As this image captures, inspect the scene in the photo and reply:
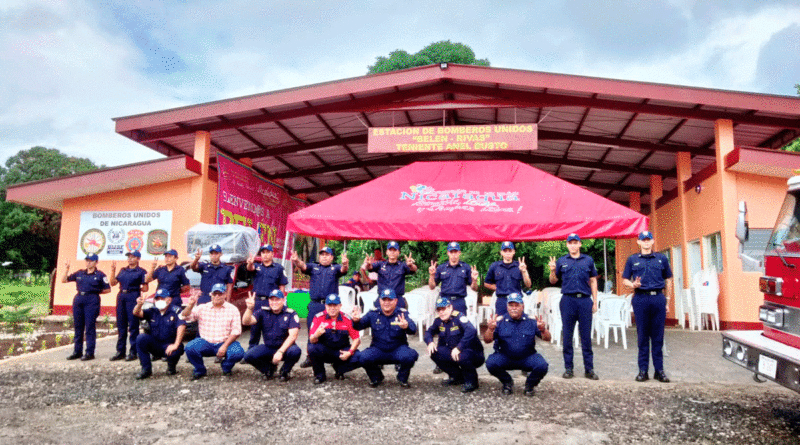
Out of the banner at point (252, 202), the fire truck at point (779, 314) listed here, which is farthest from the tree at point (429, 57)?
the fire truck at point (779, 314)

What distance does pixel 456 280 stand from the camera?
Answer: 6965 mm

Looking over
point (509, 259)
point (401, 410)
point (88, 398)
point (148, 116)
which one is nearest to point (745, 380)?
point (509, 259)

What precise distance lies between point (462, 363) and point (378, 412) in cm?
117

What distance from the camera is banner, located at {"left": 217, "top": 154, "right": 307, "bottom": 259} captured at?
492 inches

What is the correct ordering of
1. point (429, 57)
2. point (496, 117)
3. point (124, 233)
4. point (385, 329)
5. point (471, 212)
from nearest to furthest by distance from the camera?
point (385, 329) < point (471, 212) < point (124, 233) < point (496, 117) < point (429, 57)

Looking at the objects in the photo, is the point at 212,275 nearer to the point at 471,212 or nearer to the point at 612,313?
the point at 471,212

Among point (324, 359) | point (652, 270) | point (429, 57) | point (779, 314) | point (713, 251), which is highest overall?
point (429, 57)

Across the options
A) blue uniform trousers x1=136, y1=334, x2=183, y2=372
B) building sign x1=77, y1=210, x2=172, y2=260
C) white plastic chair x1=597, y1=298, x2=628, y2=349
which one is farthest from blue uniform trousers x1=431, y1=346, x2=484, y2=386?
building sign x1=77, y1=210, x2=172, y2=260

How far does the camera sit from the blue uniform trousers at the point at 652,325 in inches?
230

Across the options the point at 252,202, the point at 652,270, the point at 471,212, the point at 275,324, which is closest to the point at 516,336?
the point at 652,270

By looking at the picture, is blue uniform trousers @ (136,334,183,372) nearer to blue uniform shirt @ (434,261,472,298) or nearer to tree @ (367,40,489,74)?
blue uniform shirt @ (434,261,472,298)

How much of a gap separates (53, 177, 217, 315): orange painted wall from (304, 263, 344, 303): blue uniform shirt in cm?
589

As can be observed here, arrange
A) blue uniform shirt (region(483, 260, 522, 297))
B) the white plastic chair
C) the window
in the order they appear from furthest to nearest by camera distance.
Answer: the window < the white plastic chair < blue uniform shirt (region(483, 260, 522, 297))

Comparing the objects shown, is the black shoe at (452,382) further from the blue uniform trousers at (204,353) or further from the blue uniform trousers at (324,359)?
the blue uniform trousers at (204,353)
